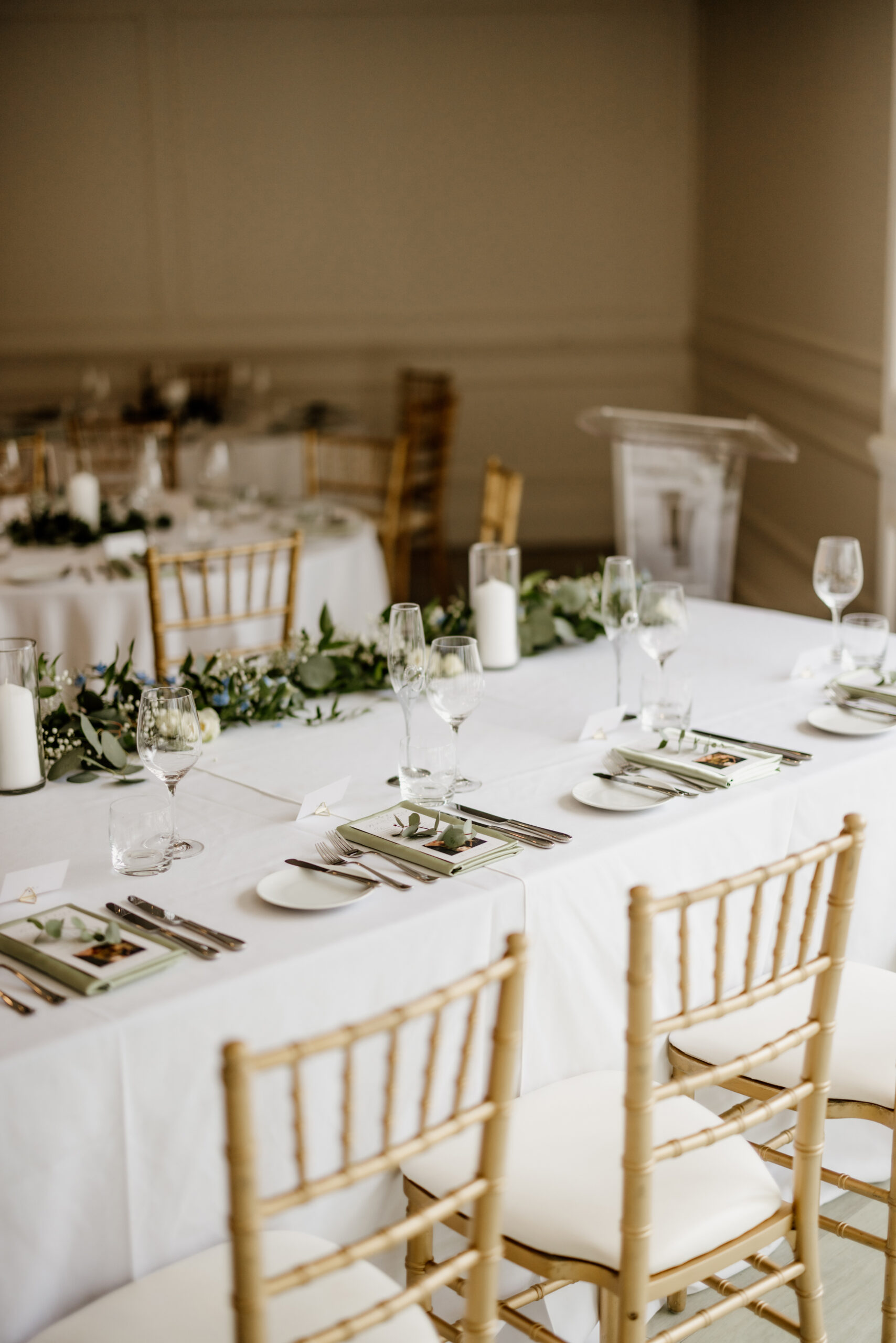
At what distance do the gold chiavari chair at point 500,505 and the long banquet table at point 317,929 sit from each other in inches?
44.9

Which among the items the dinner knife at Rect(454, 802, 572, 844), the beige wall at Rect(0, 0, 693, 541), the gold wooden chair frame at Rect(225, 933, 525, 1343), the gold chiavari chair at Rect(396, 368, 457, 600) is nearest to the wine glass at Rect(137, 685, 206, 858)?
the dinner knife at Rect(454, 802, 572, 844)

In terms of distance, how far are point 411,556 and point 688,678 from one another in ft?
18.6

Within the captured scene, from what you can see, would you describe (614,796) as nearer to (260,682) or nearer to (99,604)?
(260,682)

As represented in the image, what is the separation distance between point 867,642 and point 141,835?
4.86 ft

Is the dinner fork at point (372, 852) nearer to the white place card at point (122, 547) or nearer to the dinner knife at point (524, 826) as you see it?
the dinner knife at point (524, 826)

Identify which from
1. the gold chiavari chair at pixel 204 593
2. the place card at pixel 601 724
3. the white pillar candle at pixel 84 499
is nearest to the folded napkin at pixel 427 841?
the place card at pixel 601 724

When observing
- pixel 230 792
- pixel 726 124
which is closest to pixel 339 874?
pixel 230 792

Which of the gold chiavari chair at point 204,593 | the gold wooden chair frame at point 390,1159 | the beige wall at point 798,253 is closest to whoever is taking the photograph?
the gold wooden chair frame at point 390,1159

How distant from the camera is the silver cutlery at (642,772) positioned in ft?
6.47

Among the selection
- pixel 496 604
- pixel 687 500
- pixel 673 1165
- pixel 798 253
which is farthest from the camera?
pixel 798 253

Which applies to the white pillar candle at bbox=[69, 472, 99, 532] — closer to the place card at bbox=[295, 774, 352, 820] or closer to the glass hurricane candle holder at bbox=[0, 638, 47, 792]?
the glass hurricane candle holder at bbox=[0, 638, 47, 792]

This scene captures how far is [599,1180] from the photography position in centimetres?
155

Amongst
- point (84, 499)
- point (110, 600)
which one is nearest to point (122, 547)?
point (110, 600)

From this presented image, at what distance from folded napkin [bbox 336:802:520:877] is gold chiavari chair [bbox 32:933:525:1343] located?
0.89ft
